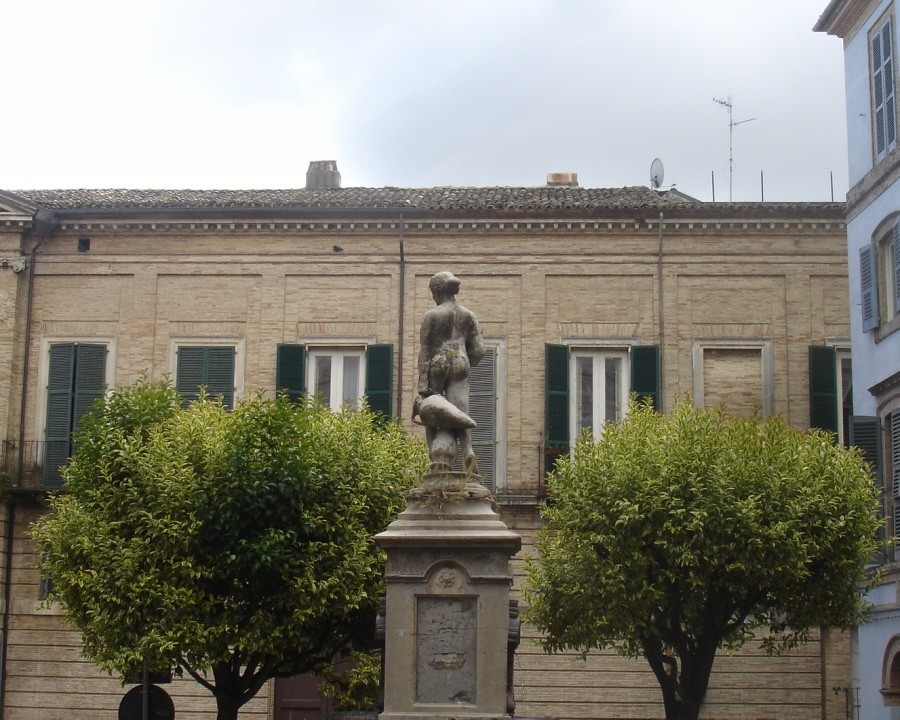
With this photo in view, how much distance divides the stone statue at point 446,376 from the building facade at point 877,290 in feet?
38.1

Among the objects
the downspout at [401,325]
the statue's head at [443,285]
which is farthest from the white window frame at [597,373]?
the statue's head at [443,285]

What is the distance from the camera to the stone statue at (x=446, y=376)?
1530 centimetres

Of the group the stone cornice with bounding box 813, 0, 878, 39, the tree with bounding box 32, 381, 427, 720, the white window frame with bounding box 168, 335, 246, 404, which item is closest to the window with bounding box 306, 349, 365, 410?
the white window frame with bounding box 168, 335, 246, 404

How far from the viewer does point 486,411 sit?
30.2m

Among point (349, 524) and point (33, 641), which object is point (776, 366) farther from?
point (33, 641)

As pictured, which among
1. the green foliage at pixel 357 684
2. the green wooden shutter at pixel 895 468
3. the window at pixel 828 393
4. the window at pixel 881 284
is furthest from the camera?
the window at pixel 828 393

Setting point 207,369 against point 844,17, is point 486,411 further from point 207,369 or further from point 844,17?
point 844,17

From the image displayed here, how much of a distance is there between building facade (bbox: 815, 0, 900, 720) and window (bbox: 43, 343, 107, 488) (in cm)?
1468

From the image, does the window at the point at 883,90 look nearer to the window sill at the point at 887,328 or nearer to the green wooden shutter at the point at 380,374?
the window sill at the point at 887,328

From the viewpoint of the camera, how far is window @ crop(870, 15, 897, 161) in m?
26.1

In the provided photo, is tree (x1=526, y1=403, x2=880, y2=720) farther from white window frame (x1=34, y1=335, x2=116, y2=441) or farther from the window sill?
white window frame (x1=34, y1=335, x2=116, y2=441)

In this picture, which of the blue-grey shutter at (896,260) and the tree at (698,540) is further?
the blue-grey shutter at (896,260)

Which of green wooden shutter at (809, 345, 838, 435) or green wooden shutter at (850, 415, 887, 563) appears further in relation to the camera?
green wooden shutter at (809, 345, 838, 435)

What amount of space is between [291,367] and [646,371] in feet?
23.1
